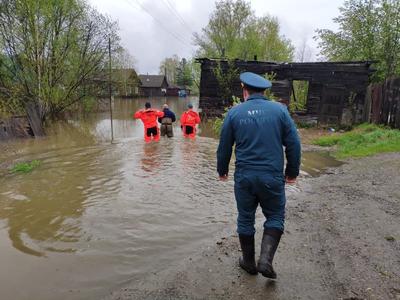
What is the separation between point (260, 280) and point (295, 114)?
62.0ft

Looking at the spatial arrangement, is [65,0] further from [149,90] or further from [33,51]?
[149,90]

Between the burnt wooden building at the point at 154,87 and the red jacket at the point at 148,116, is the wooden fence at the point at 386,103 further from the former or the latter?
the burnt wooden building at the point at 154,87

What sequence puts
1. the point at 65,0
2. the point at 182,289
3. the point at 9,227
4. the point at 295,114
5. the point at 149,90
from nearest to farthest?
1. the point at 182,289
2. the point at 9,227
3. the point at 65,0
4. the point at 295,114
5. the point at 149,90

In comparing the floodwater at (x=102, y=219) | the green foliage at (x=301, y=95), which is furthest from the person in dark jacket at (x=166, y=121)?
the green foliage at (x=301, y=95)

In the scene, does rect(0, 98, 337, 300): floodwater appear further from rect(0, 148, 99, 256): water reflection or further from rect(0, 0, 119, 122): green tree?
rect(0, 0, 119, 122): green tree

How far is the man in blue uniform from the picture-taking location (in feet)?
11.2

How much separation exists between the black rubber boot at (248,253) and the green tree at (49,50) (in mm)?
16840

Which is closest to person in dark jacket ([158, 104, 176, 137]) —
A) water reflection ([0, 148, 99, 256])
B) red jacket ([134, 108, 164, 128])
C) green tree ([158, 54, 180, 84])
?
red jacket ([134, 108, 164, 128])

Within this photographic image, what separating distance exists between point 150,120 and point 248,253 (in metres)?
10.3

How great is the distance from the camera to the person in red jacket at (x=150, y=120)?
13.3 metres

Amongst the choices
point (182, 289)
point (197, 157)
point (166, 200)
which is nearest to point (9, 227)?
point (166, 200)

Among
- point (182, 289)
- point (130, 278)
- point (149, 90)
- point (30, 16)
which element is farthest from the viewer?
point (149, 90)

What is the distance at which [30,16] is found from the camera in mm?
17562

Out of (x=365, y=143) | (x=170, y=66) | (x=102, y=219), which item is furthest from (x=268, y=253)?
(x=170, y=66)
